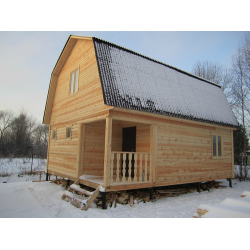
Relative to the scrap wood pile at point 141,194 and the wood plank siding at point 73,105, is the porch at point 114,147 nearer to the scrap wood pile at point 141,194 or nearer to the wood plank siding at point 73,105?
the wood plank siding at point 73,105

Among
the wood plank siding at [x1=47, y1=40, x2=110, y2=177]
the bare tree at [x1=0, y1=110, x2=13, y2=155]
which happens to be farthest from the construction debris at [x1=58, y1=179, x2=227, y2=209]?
the bare tree at [x1=0, y1=110, x2=13, y2=155]

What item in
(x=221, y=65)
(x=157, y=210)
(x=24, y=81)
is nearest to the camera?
(x=157, y=210)

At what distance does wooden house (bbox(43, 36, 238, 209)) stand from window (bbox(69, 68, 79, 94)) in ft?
0.15

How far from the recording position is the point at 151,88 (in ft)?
28.7

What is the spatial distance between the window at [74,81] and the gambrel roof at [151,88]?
256 centimetres

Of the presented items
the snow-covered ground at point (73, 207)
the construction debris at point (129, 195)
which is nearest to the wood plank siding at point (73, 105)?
the construction debris at point (129, 195)

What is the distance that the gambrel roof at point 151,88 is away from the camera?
7.46 metres

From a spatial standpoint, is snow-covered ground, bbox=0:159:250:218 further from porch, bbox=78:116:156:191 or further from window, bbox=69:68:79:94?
window, bbox=69:68:79:94

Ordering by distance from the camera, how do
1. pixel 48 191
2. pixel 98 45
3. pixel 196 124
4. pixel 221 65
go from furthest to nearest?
pixel 221 65 → pixel 196 124 → pixel 48 191 → pixel 98 45
